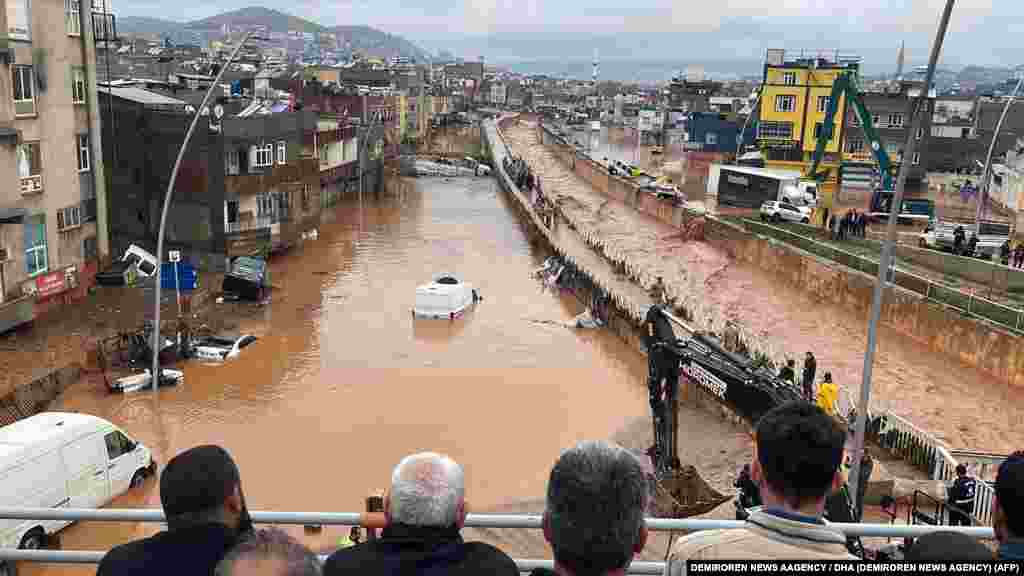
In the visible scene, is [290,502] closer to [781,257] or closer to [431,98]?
[781,257]

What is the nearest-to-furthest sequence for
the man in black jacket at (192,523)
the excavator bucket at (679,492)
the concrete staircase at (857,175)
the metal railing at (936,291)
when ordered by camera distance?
1. the man in black jacket at (192,523)
2. the excavator bucket at (679,492)
3. the metal railing at (936,291)
4. the concrete staircase at (857,175)

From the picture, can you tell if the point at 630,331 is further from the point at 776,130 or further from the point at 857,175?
the point at 776,130

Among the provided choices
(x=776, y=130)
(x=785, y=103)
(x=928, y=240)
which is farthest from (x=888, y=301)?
(x=785, y=103)

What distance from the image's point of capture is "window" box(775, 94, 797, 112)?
6278cm

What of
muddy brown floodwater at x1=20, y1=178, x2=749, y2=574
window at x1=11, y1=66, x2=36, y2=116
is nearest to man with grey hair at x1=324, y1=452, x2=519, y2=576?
muddy brown floodwater at x1=20, y1=178, x2=749, y2=574

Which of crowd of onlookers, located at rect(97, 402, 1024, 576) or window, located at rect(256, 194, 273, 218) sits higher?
crowd of onlookers, located at rect(97, 402, 1024, 576)

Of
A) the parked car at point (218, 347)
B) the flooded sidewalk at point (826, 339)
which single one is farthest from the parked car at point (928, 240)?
the parked car at point (218, 347)

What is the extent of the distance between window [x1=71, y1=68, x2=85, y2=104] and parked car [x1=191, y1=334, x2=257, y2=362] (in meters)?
9.09

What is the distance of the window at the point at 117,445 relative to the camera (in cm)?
1381

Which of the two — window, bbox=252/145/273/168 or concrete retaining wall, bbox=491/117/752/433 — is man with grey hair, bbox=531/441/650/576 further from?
Result: window, bbox=252/145/273/168

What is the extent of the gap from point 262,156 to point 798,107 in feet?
138

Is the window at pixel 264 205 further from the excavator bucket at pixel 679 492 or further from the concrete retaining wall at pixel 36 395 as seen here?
the excavator bucket at pixel 679 492

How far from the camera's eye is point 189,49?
466 ft

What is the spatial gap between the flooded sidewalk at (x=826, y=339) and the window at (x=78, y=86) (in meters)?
20.5
